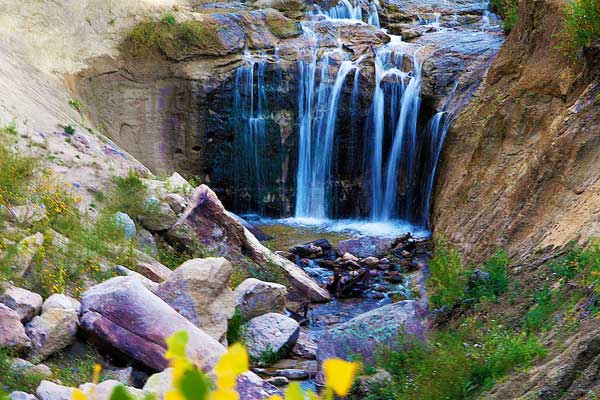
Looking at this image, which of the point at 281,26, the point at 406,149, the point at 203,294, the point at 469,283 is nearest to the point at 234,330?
the point at 203,294

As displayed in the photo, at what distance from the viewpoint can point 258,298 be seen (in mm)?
8969

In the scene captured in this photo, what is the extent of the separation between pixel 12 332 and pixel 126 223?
355 cm

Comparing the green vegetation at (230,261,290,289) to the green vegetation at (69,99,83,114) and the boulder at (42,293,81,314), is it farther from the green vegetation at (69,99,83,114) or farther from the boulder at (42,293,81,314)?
the green vegetation at (69,99,83,114)

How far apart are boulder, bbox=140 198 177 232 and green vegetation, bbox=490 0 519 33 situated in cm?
669

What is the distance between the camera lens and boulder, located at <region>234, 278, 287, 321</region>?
346 inches

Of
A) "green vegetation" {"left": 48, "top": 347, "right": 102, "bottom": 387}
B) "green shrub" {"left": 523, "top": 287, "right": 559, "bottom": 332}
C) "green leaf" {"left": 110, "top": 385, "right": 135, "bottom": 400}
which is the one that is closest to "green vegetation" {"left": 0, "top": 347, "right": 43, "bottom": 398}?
"green vegetation" {"left": 48, "top": 347, "right": 102, "bottom": 387}

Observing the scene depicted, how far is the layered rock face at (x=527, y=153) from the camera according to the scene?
9023mm

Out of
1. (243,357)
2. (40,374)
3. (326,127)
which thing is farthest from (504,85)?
(243,357)

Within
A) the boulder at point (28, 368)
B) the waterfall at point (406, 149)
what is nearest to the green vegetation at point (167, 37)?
the waterfall at point (406, 149)

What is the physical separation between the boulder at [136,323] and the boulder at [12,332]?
0.55 metres

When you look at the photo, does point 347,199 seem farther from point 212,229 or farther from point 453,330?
point 453,330

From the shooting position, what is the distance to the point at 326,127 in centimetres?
1645

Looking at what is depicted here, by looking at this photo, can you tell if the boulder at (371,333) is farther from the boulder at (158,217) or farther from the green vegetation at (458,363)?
the boulder at (158,217)

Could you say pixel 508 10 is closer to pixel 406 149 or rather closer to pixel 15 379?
pixel 406 149
